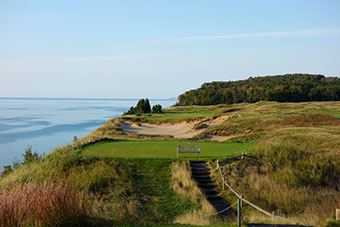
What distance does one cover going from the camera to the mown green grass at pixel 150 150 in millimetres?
17922

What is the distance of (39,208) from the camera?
6.67 meters

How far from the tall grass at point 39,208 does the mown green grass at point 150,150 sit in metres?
10.3

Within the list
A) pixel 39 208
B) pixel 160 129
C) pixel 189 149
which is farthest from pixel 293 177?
pixel 160 129

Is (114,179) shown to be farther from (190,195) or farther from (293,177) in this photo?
(293,177)

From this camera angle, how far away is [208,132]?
33.6 meters

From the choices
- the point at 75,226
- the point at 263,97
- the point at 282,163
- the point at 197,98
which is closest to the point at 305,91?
the point at 263,97

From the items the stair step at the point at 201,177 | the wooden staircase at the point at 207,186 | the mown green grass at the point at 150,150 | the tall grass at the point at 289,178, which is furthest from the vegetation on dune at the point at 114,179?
the tall grass at the point at 289,178

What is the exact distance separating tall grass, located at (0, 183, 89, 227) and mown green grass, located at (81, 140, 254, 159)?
1026cm

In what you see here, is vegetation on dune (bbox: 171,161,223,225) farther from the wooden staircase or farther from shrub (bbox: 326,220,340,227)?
shrub (bbox: 326,220,340,227)

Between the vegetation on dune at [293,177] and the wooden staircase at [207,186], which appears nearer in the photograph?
the vegetation on dune at [293,177]

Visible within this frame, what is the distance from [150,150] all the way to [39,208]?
1273 centimetres

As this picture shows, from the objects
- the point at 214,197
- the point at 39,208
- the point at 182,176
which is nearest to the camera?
the point at 39,208

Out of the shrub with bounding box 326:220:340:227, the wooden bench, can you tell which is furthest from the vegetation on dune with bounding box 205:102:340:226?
the wooden bench

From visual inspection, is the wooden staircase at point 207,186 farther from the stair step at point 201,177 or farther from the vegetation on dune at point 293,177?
the vegetation on dune at point 293,177
